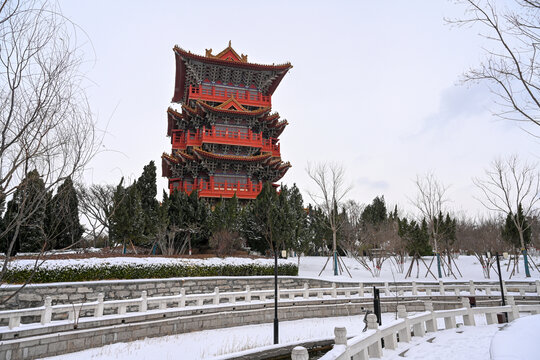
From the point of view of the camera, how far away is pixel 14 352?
8.82 meters

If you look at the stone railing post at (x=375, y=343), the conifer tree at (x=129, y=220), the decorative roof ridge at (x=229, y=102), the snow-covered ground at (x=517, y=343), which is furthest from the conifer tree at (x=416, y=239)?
the stone railing post at (x=375, y=343)

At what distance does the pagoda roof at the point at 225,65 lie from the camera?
33.3 metres

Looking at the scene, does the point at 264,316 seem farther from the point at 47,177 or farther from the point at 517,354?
the point at 47,177

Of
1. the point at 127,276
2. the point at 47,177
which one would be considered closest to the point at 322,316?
the point at 127,276

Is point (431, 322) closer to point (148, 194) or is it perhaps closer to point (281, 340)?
point (281, 340)

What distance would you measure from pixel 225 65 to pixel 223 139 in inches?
318

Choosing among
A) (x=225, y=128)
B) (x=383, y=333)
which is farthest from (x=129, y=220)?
(x=383, y=333)

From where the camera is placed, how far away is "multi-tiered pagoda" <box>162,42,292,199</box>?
31953 mm

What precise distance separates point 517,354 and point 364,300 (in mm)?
13371

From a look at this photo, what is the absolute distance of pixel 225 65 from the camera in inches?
1351

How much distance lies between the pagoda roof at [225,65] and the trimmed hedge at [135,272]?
876 inches

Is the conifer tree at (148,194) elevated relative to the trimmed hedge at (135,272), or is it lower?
elevated

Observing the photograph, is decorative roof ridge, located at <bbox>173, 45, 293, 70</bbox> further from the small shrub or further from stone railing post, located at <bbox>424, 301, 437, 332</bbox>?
stone railing post, located at <bbox>424, 301, 437, 332</bbox>

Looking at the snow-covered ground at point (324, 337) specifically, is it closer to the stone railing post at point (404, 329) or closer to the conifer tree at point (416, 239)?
the stone railing post at point (404, 329)
